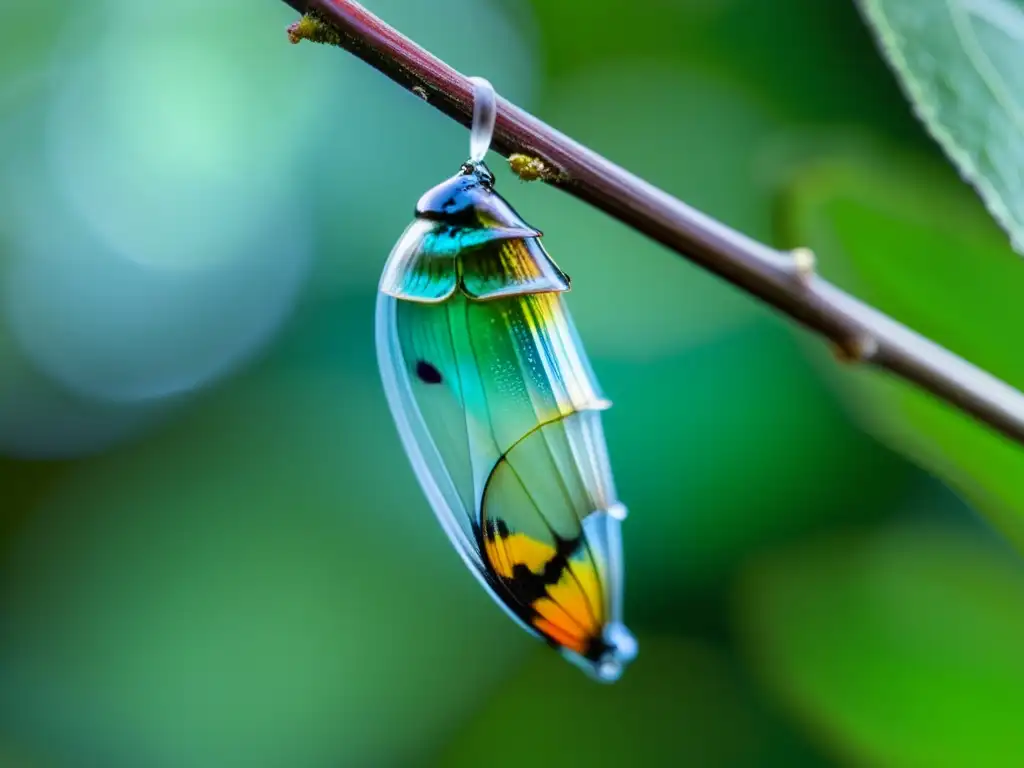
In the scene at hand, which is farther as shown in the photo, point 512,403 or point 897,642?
point 897,642

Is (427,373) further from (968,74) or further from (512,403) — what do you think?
(968,74)

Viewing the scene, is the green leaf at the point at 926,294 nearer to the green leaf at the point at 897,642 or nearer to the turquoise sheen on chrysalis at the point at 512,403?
the turquoise sheen on chrysalis at the point at 512,403

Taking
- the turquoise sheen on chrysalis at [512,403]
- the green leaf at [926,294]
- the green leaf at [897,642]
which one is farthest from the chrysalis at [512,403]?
the green leaf at [897,642]

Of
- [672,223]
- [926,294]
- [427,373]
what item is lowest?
[427,373]

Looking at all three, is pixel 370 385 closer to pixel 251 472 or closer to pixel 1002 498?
pixel 251 472

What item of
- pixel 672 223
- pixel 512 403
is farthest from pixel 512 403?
pixel 672 223
